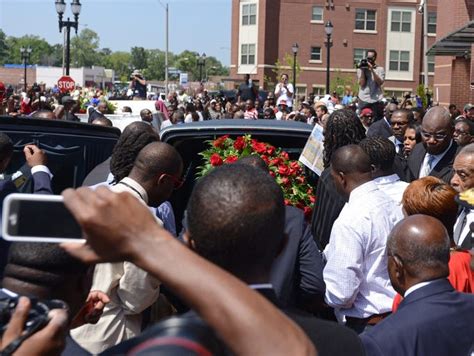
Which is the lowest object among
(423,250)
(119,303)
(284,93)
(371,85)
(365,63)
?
(119,303)

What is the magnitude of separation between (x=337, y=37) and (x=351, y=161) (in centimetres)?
6732

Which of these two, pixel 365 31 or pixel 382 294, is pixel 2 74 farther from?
pixel 382 294

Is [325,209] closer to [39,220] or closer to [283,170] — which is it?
[283,170]

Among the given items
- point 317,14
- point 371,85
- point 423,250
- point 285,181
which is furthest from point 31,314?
point 317,14

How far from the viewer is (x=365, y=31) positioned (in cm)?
7162

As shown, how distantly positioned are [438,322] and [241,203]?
1501mm

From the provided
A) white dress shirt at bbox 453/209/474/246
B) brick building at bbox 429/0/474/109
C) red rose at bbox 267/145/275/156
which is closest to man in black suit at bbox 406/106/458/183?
red rose at bbox 267/145/275/156

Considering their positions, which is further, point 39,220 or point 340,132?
point 340,132

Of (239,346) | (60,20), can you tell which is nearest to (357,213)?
(239,346)

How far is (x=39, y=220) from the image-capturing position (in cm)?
174

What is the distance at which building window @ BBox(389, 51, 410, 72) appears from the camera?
236ft

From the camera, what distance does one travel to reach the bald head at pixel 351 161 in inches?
201

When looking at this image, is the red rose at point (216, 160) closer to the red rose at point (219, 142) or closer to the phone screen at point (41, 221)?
the red rose at point (219, 142)

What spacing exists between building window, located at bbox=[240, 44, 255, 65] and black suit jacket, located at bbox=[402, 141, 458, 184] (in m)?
64.8
